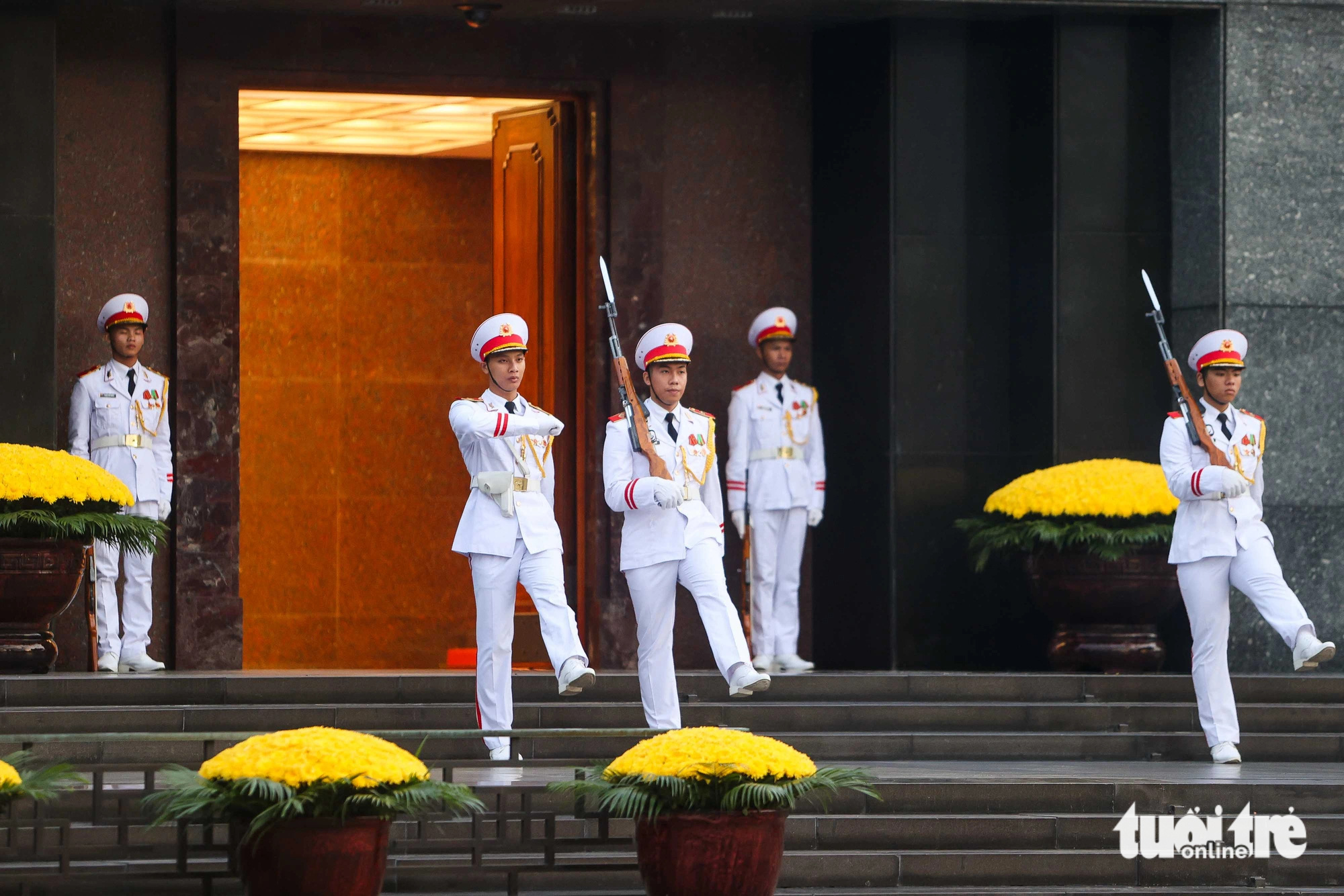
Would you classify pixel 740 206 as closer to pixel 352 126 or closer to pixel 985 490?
pixel 985 490

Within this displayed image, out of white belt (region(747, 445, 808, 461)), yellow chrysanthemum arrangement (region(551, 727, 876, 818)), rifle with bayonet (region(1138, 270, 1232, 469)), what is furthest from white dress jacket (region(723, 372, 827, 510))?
yellow chrysanthemum arrangement (region(551, 727, 876, 818))

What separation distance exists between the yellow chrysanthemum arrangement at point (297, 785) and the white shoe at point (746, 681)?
2681 mm

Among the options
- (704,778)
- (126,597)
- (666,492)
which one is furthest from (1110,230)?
(704,778)

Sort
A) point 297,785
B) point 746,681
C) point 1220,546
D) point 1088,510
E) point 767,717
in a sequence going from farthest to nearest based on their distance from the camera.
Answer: point 1088,510 < point 767,717 < point 1220,546 < point 746,681 < point 297,785

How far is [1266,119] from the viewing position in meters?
12.8

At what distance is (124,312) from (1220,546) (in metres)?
6.28

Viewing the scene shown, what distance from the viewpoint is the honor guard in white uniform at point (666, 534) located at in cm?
954

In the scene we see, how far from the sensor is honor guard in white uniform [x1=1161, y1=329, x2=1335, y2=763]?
1003 centimetres

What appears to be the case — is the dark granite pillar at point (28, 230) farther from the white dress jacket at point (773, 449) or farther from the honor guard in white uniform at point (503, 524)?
the white dress jacket at point (773, 449)

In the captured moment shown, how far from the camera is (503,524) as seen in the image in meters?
9.61

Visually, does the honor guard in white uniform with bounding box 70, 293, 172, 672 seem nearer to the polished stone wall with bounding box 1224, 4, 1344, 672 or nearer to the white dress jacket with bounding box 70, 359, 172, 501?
the white dress jacket with bounding box 70, 359, 172, 501

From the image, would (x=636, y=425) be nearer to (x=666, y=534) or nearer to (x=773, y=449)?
(x=666, y=534)

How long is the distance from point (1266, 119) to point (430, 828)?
7463mm

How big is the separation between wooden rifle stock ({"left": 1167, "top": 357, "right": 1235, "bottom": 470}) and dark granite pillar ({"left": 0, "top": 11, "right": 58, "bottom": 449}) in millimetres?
6347
